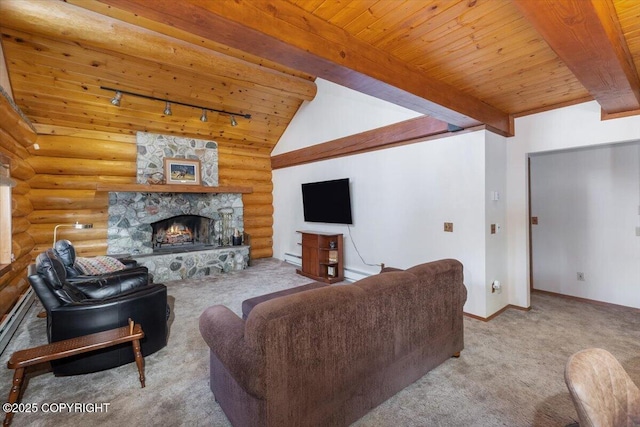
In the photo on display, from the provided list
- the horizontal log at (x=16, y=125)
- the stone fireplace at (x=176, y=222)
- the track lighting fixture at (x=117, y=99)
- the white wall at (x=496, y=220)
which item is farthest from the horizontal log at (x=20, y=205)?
the white wall at (x=496, y=220)

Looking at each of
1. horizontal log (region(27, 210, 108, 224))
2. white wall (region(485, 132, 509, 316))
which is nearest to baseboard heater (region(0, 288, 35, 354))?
horizontal log (region(27, 210, 108, 224))

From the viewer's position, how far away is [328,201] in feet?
17.8

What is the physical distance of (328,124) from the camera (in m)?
5.48

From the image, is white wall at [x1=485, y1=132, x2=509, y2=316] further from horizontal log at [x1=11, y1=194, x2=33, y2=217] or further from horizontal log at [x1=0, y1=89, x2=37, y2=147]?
horizontal log at [x1=11, y1=194, x2=33, y2=217]

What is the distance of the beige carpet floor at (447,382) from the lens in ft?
6.22

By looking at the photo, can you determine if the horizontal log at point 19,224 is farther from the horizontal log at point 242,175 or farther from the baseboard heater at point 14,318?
the horizontal log at point 242,175

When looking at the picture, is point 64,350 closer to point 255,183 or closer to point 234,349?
point 234,349

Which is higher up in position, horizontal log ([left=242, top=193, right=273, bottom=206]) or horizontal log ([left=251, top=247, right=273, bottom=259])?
horizontal log ([left=242, top=193, right=273, bottom=206])

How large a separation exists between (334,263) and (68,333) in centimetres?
363

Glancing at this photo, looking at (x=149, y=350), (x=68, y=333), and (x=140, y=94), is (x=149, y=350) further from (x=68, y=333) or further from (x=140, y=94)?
(x=140, y=94)

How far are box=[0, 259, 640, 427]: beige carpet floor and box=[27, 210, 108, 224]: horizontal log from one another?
6.26 ft

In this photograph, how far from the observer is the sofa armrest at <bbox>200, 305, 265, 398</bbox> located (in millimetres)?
1418

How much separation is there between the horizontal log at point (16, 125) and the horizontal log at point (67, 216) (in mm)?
1140

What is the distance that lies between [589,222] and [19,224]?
25.6 feet
